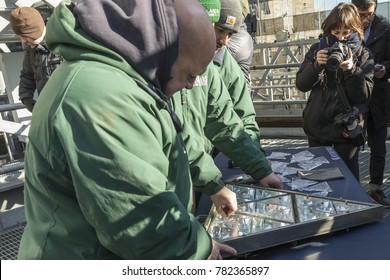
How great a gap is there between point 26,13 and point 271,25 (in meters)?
24.4

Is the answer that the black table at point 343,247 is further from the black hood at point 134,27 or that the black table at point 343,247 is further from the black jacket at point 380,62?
the black jacket at point 380,62

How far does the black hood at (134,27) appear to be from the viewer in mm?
868

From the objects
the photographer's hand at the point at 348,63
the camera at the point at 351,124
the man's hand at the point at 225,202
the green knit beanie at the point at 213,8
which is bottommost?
the camera at the point at 351,124

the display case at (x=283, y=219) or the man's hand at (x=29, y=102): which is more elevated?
the man's hand at (x=29, y=102)

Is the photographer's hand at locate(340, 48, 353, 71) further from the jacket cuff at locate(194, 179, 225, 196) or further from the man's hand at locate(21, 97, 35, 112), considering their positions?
the man's hand at locate(21, 97, 35, 112)

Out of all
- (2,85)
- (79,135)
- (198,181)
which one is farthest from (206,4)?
(2,85)

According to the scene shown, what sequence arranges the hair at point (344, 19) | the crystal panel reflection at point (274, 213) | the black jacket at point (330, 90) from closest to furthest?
1. the crystal panel reflection at point (274, 213)
2. the hair at point (344, 19)
3. the black jacket at point (330, 90)

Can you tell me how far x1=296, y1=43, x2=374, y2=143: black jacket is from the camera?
2.61 metres

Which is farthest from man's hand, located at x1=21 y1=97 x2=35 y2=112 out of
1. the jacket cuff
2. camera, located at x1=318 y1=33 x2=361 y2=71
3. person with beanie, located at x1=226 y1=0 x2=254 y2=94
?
the jacket cuff

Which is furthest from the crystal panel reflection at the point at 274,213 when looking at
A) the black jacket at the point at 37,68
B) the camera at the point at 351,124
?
the black jacket at the point at 37,68

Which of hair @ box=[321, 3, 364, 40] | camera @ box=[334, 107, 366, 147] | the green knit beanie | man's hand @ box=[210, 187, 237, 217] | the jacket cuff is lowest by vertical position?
camera @ box=[334, 107, 366, 147]

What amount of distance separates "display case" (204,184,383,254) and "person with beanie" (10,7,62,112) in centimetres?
210

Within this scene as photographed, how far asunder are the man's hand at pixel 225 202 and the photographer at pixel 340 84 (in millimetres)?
1225
